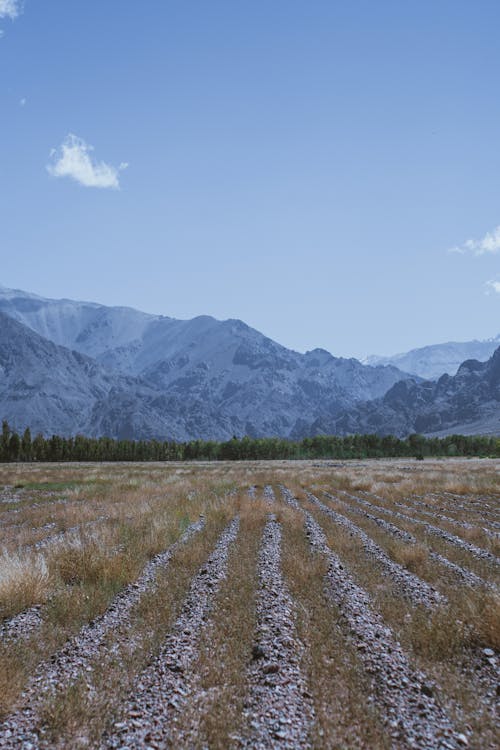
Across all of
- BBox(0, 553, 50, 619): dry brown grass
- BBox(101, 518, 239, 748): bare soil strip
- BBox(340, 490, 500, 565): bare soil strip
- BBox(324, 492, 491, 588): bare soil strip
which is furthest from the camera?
BBox(340, 490, 500, 565): bare soil strip

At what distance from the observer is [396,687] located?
19.1 feet

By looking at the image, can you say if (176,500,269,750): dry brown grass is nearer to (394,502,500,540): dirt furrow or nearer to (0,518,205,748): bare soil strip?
(0,518,205,748): bare soil strip

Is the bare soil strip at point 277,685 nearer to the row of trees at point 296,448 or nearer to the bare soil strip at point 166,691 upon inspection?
the bare soil strip at point 166,691

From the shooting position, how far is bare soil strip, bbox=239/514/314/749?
16.1ft

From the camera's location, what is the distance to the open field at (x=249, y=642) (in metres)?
5.07

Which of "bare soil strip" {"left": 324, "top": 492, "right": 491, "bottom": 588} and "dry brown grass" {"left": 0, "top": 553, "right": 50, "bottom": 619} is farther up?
"dry brown grass" {"left": 0, "top": 553, "right": 50, "bottom": 619}

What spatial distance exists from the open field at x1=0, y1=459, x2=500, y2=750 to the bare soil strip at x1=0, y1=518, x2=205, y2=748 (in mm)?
26

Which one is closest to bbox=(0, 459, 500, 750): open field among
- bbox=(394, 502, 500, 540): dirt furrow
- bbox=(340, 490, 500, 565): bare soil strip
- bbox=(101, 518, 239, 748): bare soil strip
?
bbox=(101, 518, 239, 748): bare soil strip

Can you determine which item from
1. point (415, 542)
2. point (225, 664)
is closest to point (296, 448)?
point (415, 542)

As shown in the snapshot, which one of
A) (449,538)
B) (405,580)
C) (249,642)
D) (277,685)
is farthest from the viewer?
(449,538)

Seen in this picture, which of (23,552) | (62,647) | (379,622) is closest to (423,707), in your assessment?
(379,622)

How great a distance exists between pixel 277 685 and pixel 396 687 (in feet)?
5.42

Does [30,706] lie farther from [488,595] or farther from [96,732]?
[488,595]

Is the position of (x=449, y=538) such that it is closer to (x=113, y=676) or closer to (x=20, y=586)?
(x=113, y=676)
